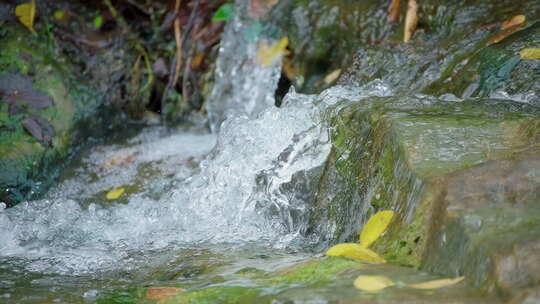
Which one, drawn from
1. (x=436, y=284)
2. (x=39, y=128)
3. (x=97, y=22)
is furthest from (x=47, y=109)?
(x=436, y=284)

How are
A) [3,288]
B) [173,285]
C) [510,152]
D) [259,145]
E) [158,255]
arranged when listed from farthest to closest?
1. [259,145]
2. [158,255]
3. [3,288]
4. [173,285]
5. [510,152]

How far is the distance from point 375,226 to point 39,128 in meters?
2.88

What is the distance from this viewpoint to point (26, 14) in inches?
172

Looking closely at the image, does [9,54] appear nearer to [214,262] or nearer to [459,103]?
[214,262]

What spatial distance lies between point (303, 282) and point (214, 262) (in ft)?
2.23

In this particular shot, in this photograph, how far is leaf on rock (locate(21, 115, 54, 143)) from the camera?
3.91 m

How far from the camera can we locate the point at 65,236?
2729 millimetres

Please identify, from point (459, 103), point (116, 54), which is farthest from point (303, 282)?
point (116, 54)

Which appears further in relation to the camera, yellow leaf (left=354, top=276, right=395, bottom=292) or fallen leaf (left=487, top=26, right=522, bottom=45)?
fallen leaf (left=487, top=26, right=522, bottom=45)

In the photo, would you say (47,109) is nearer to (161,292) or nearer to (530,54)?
(161,292)

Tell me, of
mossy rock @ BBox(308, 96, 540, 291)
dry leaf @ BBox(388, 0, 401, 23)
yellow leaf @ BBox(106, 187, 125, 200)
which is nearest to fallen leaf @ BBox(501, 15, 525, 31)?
dry leaf @ BBox(388, 0, 401, 23)

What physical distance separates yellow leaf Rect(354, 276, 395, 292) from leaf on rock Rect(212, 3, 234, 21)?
364 centimetres

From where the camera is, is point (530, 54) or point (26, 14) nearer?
point (530, 54)

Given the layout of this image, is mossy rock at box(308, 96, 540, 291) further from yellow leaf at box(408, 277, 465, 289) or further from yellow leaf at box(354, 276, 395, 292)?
yellow leaf at box(354, 276, 395, 292)
